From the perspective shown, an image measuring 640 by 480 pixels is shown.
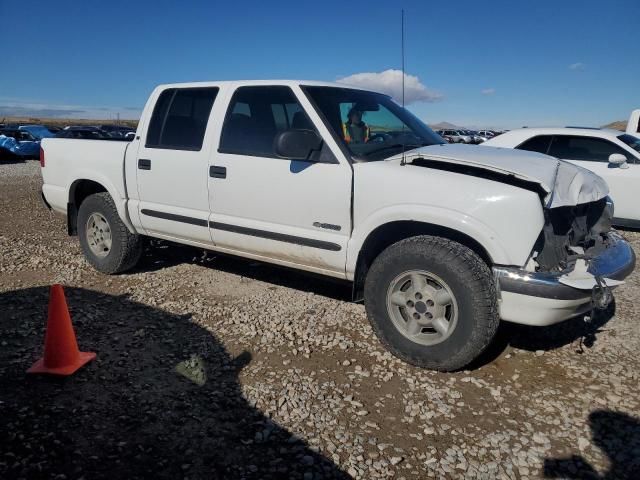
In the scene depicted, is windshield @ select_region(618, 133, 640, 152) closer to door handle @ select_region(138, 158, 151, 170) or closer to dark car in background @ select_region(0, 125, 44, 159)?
door handle @ select_region(138, 158, 151, 170)

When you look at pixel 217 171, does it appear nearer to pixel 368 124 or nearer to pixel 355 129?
pixel 355 129

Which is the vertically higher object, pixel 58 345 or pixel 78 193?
pixel 78 193

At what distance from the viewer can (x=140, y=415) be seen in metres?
2.89

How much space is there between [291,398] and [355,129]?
215 cm

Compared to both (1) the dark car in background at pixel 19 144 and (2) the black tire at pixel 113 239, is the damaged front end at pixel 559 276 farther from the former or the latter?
(1) the dark car in background at pixel 19 144

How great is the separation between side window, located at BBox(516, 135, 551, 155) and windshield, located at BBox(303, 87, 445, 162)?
13.5ft

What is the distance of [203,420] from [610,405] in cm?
254

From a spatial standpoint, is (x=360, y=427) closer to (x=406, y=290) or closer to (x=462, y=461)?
(x=462, y=461)

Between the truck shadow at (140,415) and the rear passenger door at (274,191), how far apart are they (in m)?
0.91

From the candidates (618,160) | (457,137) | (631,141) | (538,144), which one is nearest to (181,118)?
(538,144)

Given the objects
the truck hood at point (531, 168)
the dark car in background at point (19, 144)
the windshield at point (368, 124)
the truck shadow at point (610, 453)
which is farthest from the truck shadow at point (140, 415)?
the dark car in background at point (19, 144)

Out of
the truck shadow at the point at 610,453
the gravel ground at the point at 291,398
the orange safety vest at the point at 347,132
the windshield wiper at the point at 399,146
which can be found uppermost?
the orange safety vest at the point at 347,132

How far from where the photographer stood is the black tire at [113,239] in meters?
5.22

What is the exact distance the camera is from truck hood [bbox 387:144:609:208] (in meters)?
3.13
